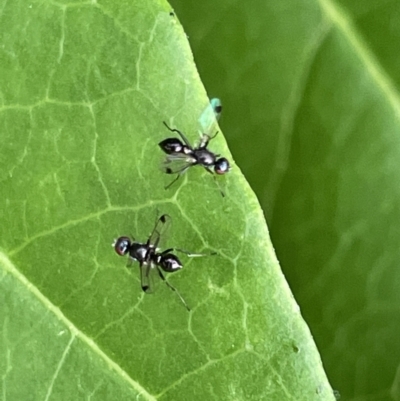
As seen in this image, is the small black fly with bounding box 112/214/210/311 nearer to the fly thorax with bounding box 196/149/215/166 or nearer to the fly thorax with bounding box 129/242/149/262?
the fly thorax with bounding box 129/242/149/262

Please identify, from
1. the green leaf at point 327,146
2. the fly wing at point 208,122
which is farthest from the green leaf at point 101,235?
the green leaf at point 327,146

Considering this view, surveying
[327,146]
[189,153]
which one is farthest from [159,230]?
[327,146]

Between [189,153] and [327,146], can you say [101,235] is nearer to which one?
[189,153]

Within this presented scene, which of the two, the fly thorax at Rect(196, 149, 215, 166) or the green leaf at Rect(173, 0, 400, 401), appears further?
the green leaf at Rect(173, 0, 400, 401)

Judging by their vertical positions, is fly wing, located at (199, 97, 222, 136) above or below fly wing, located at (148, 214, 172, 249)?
above

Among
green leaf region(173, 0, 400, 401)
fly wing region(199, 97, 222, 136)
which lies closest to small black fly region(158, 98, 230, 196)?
fly wing region(199, 97, 222, 136)

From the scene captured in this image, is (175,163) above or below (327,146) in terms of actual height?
above
